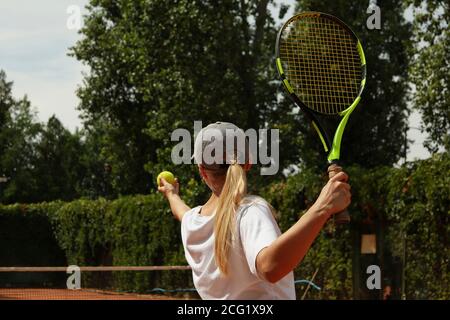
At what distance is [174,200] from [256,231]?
4.86 ft

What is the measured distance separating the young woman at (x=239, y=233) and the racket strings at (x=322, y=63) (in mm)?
1460

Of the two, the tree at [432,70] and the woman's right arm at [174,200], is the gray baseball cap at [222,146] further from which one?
the tree at [432,70]

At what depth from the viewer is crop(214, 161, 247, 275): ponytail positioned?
340 centimetres

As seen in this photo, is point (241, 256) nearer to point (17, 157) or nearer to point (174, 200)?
point (174, 200)

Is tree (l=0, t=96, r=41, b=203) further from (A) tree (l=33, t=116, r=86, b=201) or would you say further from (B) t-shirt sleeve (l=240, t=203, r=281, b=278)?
(B) t-shirt sleeve (l=240, t=203, r=281, b=278)

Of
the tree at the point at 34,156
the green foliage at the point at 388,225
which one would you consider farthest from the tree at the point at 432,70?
the tree at the point at 34,156

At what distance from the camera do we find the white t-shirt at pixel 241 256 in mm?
3281

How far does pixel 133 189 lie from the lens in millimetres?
39719

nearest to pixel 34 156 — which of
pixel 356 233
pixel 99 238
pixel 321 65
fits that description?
pixel 99 238

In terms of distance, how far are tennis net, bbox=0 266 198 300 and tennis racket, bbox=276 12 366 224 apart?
1448cm

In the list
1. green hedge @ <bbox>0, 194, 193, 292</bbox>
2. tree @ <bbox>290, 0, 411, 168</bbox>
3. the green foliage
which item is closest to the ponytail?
the green foliage

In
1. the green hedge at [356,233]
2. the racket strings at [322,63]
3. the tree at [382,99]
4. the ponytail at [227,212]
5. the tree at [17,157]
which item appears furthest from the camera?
the tree at [17,157]

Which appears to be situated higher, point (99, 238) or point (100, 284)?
point (99, 238)

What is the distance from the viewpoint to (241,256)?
11.2ft
